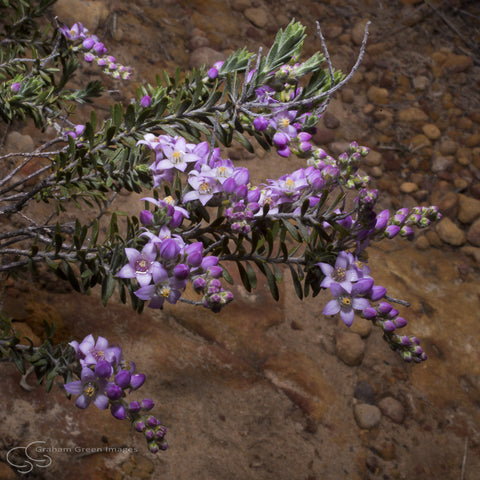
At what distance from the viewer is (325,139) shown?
5.17 m

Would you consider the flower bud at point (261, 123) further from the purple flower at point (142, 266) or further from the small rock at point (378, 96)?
the small rock at point (378, 96)

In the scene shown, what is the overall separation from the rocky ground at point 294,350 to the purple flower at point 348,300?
61.3 inches

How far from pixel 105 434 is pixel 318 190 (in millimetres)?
1775

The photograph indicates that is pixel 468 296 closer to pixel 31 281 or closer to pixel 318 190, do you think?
pixel 318 190

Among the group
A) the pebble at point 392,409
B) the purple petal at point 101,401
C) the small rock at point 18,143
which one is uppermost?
the purple petal at point 101,401

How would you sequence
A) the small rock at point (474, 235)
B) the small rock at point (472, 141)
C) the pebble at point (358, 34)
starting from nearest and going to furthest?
the small rock at point (474, 235) → the small rock at point (472, 141) → the pebble at point (358, 34)

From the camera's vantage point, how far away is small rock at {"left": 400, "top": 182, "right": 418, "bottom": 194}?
16.6ft

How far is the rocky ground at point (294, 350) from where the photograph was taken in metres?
2.57

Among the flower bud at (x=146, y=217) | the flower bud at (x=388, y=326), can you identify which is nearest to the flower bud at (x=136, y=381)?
the flower bud at (x=146, y=217)

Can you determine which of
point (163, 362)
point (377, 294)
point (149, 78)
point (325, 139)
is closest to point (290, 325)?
point (163, 362)

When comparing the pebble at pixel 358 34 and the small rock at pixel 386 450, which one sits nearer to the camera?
the small rock at pixel 386 450

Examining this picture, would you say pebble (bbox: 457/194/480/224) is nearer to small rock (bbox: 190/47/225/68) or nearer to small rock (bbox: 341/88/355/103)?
small rock (bbox: 341/88/355/103)

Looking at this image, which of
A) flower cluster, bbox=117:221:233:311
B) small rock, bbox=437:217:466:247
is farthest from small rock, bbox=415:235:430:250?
flower cluster, bbox=117:221:233:311

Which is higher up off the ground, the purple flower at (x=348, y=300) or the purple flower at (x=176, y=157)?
the purple flower at (x=176, y=157)
